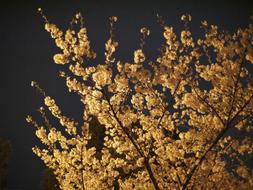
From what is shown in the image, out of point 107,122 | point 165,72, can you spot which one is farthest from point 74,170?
point 165,72

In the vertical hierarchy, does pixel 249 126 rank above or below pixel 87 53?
Answer: below

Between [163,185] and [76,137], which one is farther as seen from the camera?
[163,185]

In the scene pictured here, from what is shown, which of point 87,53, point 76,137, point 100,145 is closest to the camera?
point 87,53

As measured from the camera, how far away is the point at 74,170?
859 centimetres

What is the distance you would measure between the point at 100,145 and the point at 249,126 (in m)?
12.1

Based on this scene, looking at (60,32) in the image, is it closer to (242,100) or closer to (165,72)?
(165,72)

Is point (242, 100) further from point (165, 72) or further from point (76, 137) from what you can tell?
point (76, 137)

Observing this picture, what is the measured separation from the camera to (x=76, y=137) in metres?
7.85

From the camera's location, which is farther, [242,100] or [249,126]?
[249,126]

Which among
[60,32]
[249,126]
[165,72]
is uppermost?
[60,32]

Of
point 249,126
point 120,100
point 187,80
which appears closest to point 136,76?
point 120,100

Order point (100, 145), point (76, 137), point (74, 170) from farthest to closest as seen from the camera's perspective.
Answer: point (100, 145) → point (74, 170) → point (76, 137)

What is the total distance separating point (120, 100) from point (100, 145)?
11.9m

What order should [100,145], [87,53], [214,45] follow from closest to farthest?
[87,53] < [214,45] < [100,145]
